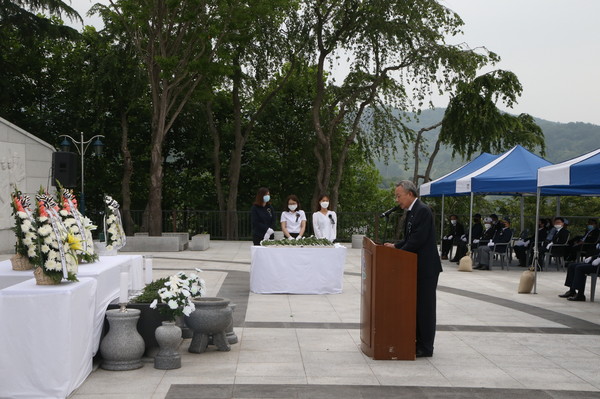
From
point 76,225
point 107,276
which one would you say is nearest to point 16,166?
point 76,225

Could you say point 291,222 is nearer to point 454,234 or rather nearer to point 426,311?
point 426,311

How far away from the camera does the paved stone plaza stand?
645cm

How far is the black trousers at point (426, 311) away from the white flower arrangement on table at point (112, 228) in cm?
419

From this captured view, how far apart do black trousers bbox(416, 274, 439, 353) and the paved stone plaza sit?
20 centimetres

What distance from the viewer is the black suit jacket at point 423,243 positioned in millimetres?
7707

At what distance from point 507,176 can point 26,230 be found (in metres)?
13.8

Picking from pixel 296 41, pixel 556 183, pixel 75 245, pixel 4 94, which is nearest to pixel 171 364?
pixel 75 245

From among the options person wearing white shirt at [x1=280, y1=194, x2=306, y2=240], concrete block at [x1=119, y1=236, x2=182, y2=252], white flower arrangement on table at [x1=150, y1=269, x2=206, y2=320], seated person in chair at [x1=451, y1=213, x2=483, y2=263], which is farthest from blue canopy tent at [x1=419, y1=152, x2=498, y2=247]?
white flower arrangement on table at [x1=150, y1=269, x2=206, y2=320]

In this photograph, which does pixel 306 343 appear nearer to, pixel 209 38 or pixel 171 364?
pixel 171 364

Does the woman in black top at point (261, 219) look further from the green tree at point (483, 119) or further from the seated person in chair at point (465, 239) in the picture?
the green tree at point (483, 119)

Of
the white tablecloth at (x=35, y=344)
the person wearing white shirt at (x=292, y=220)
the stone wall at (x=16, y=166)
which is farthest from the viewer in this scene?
the stone wall at (x=16, y=166)

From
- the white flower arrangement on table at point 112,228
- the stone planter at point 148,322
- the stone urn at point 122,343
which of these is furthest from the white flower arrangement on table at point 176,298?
the white flower arrangement on table at point 112,228

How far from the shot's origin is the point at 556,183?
12227mm

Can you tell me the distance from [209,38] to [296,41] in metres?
7.77
